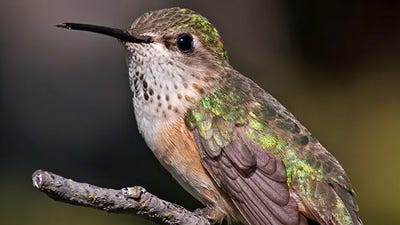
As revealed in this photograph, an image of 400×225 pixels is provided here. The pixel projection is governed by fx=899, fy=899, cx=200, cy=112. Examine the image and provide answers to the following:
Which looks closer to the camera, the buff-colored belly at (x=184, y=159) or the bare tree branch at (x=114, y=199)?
the bare tree branch at (x=114, y=199)

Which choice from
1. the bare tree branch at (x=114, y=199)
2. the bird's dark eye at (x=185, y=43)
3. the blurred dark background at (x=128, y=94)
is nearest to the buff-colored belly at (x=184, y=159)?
the bare tree branch at (x=114, y=199)

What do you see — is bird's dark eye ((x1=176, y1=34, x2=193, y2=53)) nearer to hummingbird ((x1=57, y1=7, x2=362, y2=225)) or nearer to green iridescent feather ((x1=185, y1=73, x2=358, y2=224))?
hummingbird ((x1=57, y1=7, x2=362, y2=225))

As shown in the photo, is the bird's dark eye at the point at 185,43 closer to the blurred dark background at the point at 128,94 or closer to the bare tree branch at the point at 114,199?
the bare tree branch at the point at 114,199

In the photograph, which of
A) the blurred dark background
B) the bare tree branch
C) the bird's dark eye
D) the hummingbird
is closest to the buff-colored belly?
the hummingbird

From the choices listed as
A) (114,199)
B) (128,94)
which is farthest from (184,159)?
(128,94)

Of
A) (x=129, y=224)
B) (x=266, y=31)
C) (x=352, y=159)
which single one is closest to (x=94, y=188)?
(x=129, y=224)

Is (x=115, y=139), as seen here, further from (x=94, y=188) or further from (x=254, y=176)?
(x=94, y=188)
